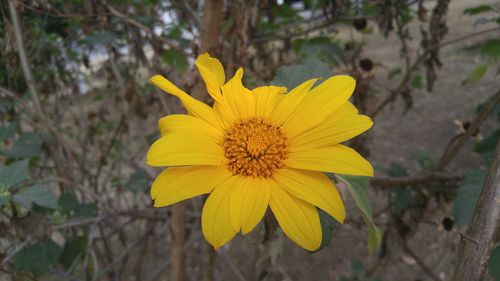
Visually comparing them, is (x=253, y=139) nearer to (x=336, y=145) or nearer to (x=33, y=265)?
(x=336, y=145)

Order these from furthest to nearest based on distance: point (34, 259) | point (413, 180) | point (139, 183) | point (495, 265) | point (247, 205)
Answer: point (139, 183)
point (413, 180)
point (34, 259)
point (495, 265)
point (247, 205)

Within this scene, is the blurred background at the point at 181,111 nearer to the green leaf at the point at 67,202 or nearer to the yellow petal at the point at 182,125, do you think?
the green leaf at the point at 67,202

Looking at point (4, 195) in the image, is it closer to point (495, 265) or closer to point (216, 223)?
point (216, 223)

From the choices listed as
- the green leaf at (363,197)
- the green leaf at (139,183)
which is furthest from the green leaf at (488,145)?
the green leaf at (139,183)

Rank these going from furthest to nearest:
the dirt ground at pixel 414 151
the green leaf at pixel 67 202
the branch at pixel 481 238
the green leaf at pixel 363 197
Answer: the dirt ground at pixel 414 151, the green leaf at pixel 67 202, the green leaf at pixel 363 197, the branch at pixel 481 238

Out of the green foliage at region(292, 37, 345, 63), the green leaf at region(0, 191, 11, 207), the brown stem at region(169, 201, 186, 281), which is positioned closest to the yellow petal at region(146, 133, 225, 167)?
the green leaf at region(0, 191, 11, 207)

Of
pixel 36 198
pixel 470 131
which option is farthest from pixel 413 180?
pixel 36 198

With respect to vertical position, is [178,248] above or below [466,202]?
below
